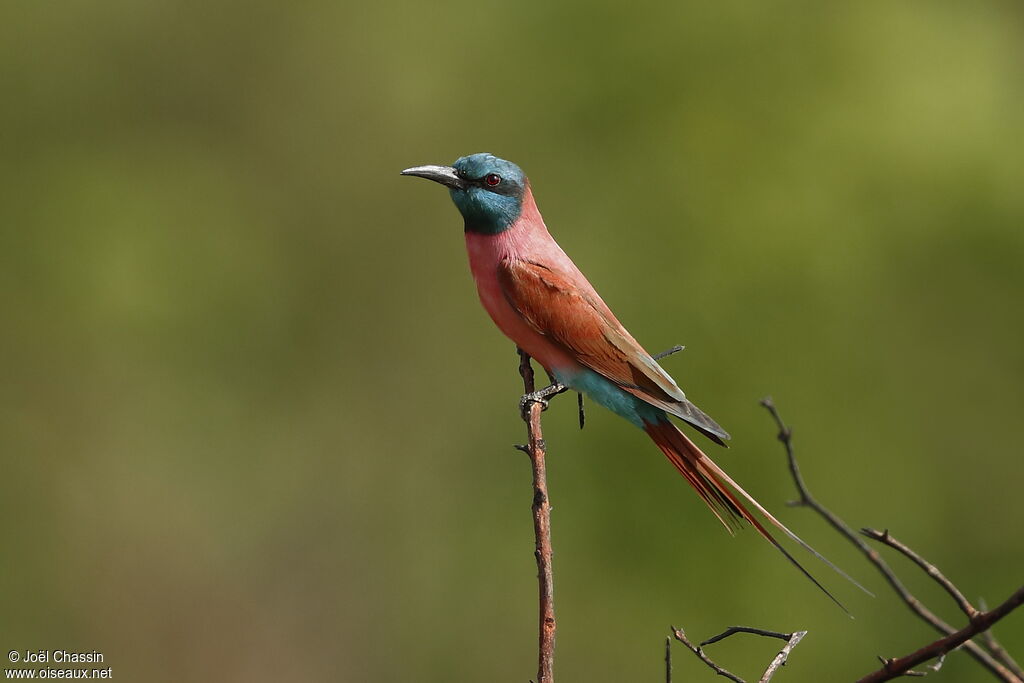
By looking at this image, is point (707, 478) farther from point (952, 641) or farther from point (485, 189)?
point (952, 641)

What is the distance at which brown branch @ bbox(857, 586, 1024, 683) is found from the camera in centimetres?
137

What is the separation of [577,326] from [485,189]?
0.45 meters

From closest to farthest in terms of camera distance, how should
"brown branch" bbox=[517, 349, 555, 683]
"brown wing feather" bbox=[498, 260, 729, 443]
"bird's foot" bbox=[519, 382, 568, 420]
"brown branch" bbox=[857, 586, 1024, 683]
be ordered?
"brown branch" bbox=[857, 586, 1024, 683], "brown branch" bbox=[517, 349, 555, 683], "bird's foot" bbox=[519, 382, 568, 420], "brown wing feather" bbox=[498, 260, 729, 443]

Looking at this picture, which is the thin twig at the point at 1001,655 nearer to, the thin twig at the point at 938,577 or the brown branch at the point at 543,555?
the thin twig at the point at 938,577

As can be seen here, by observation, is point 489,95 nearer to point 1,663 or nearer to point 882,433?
point 882,433

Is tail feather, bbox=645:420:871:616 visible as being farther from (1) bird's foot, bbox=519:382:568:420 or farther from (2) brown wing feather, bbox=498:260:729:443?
(1) bird's foot, bbox=519:382:568:420

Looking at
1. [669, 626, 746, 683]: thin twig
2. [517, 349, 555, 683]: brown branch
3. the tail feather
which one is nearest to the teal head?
the tail feather

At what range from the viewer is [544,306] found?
3.13 m

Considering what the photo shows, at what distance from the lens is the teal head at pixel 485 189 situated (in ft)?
10.5

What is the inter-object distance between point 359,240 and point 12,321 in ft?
5.63

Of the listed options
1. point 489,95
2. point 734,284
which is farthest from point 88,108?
point 734,284

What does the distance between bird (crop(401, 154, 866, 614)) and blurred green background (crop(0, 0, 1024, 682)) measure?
5.66 ft

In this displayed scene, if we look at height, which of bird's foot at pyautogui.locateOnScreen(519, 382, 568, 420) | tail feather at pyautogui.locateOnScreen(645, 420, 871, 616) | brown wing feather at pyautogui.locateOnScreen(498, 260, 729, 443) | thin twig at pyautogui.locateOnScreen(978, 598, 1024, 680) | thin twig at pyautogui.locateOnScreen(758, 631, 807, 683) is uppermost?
brown wing feather at pyautogui.locateOnScreen(498, 260, 729, 443)

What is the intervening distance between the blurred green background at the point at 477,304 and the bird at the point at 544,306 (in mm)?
1724
